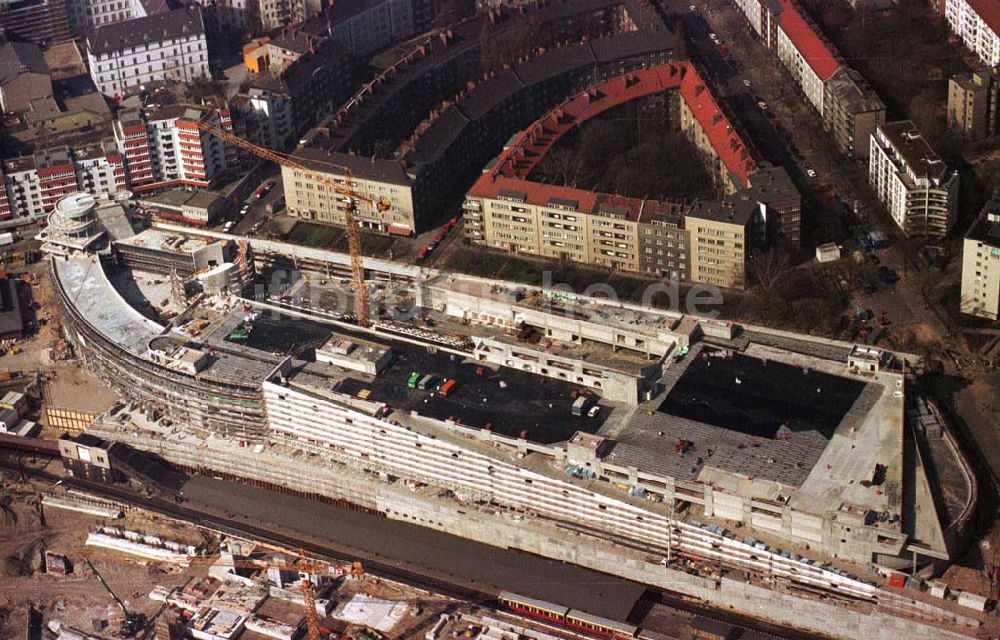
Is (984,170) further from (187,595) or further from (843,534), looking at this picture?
(187,595)

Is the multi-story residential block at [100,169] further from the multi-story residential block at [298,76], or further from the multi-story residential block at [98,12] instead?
the multi-story residential block at [98,12]

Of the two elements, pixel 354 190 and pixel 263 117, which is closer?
pixel 354 190

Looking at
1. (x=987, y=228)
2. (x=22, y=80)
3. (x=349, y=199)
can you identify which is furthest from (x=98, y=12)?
(x=987, y=228)

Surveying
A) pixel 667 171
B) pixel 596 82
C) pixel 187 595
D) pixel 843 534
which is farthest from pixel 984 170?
pixel 187 595

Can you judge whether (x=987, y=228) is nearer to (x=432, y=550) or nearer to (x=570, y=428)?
(x=570, y=428)

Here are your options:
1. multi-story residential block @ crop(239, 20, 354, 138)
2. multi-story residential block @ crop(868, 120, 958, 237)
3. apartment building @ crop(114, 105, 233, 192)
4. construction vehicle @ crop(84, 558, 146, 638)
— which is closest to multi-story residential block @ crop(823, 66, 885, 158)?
multi-story residential block @ crop(868, 120, 958, 237)

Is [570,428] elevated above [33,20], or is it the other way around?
[33,20]
